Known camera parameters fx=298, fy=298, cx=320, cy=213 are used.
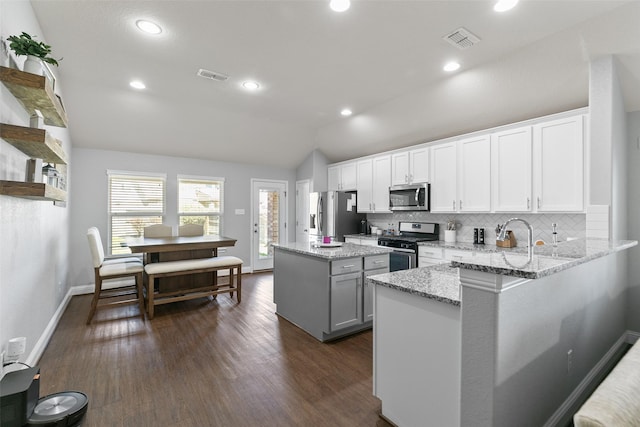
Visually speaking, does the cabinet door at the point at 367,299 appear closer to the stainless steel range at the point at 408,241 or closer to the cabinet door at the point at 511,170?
the stainless steel range at the point at 408,241

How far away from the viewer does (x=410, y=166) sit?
15.8 feet

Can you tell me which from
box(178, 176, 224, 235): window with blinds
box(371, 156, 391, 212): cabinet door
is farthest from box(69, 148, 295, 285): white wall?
box(371, 156, 391, 212): cabinet door

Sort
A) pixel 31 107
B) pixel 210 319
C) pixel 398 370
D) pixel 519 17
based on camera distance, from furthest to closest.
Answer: pixel 210 319, pixel 519 17, pixel 31 107, pixel 398 370

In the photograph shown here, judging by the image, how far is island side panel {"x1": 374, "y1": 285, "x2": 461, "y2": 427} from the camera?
4.90 feet

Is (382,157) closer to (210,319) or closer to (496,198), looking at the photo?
(496,198)

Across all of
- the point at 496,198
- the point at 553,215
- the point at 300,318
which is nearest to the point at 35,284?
the point at 300,318

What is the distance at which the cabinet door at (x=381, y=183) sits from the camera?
518 cm

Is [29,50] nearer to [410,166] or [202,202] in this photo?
[202,202]

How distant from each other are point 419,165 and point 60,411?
15.3 feet

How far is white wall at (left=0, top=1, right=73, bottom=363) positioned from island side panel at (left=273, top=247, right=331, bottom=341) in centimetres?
227

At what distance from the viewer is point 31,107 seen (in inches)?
84.7

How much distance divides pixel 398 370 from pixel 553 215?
9.89 ft

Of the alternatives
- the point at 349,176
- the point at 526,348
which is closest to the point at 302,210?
the point at 349,176

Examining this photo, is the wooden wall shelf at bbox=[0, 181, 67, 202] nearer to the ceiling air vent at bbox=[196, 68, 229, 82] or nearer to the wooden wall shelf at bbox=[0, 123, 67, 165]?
the wooden wall shelf at bbox=[0, 123, 67, 165]
